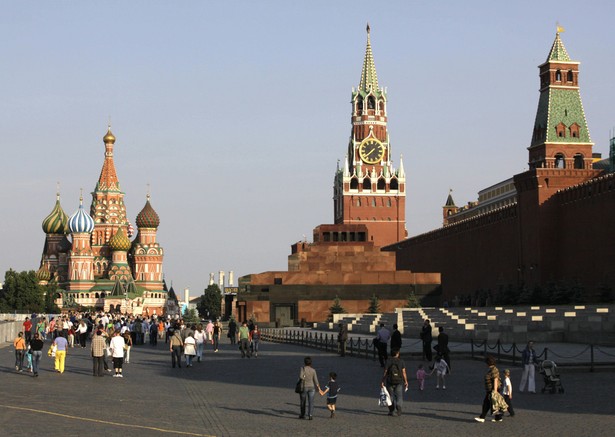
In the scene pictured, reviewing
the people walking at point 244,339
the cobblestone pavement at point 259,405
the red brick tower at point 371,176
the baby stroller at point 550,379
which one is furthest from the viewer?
the red brick tower at point 371,176

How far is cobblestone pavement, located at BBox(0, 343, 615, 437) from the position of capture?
52.5ft

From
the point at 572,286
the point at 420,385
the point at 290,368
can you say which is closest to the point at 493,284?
the point at 572,286

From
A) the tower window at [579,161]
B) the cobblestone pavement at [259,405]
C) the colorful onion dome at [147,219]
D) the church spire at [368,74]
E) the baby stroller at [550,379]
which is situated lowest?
the cobblestone pavement at [259,405]

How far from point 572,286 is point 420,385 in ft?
118

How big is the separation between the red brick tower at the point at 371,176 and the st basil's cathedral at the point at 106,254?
81.8 feet

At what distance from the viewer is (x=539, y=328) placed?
35719 mm

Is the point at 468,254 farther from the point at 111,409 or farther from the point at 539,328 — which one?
the point at 111,409

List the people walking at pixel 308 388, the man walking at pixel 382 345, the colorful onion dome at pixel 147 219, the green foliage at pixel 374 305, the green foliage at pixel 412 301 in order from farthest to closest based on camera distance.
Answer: the colorful onion dome at pixel 147 219
the green foliage at pixel 374 305
the green foliage at pixel 412 301
the man walking at pixel 382 345
the people walking at pixel 308 388

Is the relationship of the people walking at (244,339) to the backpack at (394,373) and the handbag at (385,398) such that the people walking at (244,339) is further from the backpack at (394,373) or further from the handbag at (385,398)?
the backpack at (394,373)

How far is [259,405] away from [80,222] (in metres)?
123

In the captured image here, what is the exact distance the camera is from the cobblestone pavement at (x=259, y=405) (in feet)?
52.5

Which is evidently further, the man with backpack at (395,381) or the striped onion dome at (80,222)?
the striped onion dome at (80,222)

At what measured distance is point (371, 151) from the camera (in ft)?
431

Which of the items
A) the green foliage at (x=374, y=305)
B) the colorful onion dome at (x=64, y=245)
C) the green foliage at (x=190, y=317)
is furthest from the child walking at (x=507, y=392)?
the colorful onion dome at (x=64, y=245)
